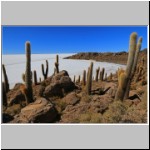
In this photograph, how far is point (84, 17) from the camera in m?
6.86

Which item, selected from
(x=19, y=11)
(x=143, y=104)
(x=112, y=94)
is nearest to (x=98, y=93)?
(x=112, y=94)

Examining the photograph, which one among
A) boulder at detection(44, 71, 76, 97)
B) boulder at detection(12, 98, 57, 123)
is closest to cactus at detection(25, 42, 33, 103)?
boulder at detection(12, 98, 57, 123)

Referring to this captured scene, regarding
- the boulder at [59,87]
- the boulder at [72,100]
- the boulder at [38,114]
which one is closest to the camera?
the boulder at [38,114]

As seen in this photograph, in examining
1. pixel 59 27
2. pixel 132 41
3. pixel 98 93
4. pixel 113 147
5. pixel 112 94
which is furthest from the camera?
pixel 98 93

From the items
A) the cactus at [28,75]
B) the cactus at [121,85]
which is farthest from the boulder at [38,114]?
the cactus at [121,85]

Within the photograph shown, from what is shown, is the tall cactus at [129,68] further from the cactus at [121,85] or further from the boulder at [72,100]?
the boulder at [72,100]

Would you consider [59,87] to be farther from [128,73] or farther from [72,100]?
[128,73]

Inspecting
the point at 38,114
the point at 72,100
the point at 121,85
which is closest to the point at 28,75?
the point at 38,114

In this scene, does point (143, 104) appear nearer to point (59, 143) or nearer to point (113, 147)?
point (113, 147)

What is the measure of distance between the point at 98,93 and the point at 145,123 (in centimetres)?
494

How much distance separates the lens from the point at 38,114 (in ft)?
26.5

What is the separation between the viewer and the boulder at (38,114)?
7.96 meters

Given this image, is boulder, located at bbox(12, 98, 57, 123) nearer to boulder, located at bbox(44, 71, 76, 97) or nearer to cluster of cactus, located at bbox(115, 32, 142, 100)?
cluster of cactus, located at bbox(115, 32, 142, 100)

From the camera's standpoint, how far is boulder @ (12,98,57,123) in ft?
26.1
